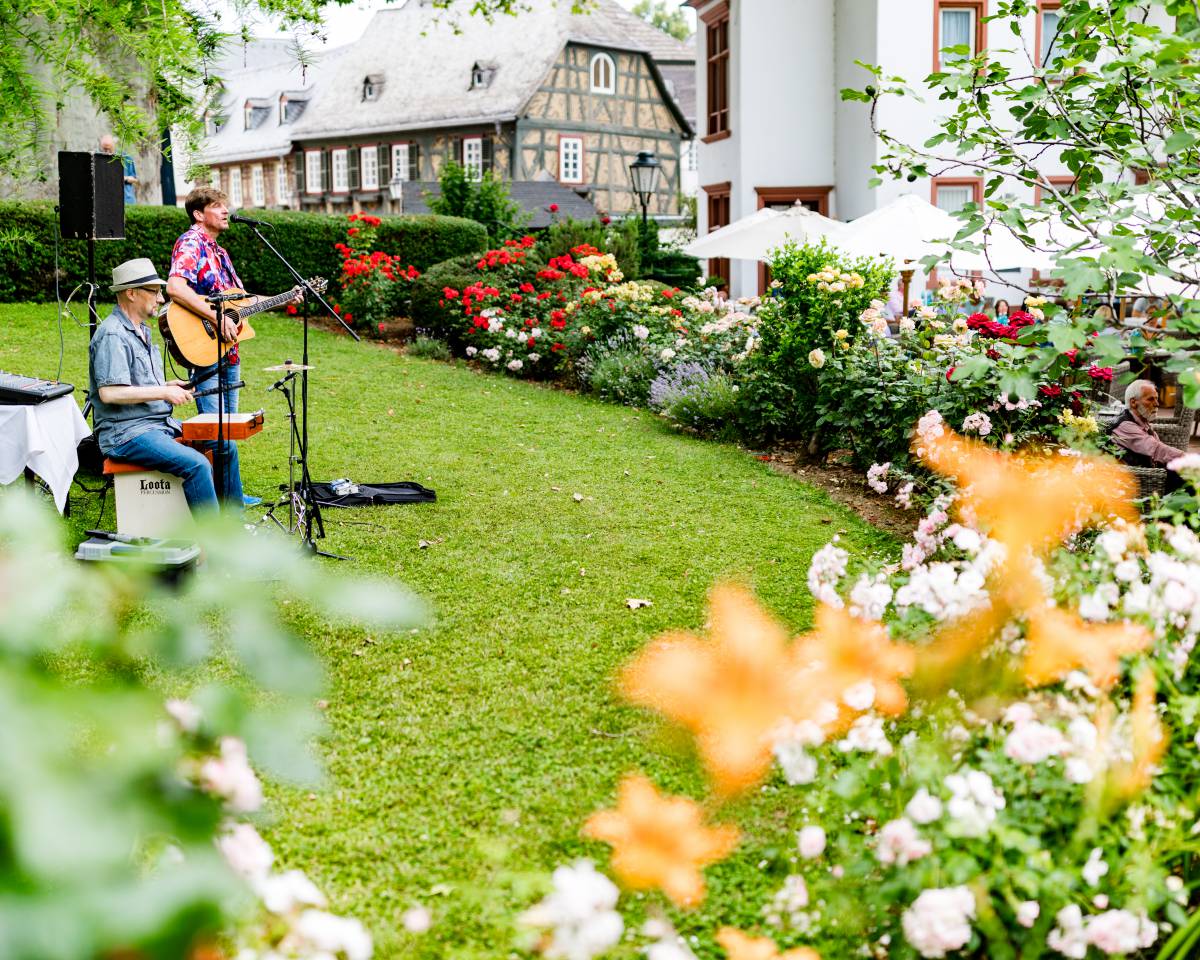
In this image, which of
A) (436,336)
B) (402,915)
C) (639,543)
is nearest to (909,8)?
(436,336)

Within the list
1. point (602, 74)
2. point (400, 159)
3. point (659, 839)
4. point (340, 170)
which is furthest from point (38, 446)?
point (340, 170)

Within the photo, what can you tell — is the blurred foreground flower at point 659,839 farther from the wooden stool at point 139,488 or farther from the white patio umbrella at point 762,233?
the white patio umbrella at point 762,233

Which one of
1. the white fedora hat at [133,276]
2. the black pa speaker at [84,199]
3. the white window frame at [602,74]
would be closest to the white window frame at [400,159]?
the white window frame at [602,74]

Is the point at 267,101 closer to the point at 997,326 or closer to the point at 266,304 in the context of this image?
the point at 266,304

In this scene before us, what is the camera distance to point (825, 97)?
20125 mm

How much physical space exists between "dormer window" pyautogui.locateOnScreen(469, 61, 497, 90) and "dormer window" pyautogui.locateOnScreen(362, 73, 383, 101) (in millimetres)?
4491

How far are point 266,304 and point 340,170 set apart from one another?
3637cm

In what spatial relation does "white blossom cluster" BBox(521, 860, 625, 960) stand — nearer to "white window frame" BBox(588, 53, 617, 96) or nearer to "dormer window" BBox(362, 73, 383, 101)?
"white window frame" BBox(588, 53, 617, 96)

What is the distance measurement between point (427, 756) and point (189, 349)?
392 centimetres

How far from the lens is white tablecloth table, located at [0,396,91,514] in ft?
20.1

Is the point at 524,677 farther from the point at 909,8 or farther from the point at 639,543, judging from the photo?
the point at 909,8

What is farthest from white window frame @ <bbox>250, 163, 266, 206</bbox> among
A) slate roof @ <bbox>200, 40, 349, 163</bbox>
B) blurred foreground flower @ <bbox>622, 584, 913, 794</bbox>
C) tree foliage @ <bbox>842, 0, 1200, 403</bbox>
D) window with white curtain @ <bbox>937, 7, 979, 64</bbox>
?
tree foliage @ <bbox>842, 0, 1200, 403</bbox>

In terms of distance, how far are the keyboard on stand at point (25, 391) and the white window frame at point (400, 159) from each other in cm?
3309

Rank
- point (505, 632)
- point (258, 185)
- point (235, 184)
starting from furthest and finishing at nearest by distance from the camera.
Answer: point (235, 184)
point (258, 185)
point (505, 632)
